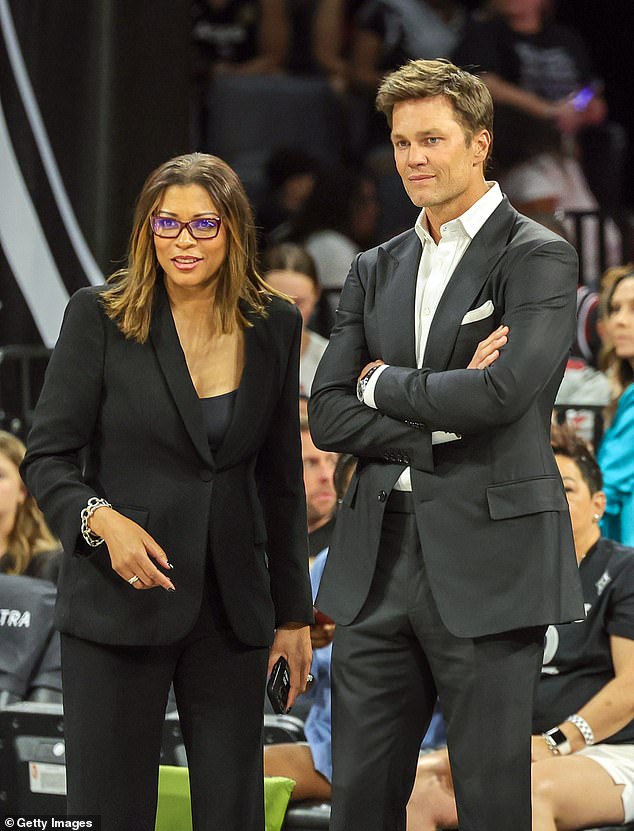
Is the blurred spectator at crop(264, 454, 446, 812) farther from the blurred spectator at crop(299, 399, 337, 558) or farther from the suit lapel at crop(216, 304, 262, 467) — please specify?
the suit lapel at crop(216, 304, 262, 467)

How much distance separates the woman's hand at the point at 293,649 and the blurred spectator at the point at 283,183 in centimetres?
444

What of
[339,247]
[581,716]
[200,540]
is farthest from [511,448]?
[339,247]

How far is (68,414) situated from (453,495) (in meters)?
0.65

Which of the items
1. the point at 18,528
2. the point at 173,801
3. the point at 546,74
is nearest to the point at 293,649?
the point at 173,801

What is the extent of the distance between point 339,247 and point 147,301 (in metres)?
4.07

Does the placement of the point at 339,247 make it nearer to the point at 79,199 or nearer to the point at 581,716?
the point at 79,199

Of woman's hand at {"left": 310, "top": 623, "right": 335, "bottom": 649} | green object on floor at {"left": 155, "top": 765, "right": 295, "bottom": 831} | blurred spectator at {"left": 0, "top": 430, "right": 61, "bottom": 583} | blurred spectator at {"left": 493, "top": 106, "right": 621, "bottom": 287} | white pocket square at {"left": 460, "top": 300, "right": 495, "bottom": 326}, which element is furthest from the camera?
blurred spectator at {"left": 493, "top": 106, "right": 621, "bottom": 287}

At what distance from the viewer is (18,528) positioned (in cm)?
449

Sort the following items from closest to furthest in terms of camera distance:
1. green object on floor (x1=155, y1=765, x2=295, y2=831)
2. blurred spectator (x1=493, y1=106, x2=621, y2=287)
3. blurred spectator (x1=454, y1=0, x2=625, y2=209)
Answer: green object on floor (x1=155, y1=765, x2=295, y2=831), blurred spectator (x1=493, y1=106, x2=621, y2=287), blurred spectator (x1=454, y1=0, x2=625, y2=209)

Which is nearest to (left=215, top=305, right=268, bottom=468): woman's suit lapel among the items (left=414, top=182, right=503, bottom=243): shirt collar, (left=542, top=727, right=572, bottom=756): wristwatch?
(left=414, top=182, right=503, bottom=243): shirt collar

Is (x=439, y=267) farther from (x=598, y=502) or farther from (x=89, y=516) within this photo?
(x=598, y=502)

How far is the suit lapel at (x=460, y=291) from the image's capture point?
2.34 meters

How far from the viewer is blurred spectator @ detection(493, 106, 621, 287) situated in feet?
21.3

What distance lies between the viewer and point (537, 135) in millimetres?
6699
